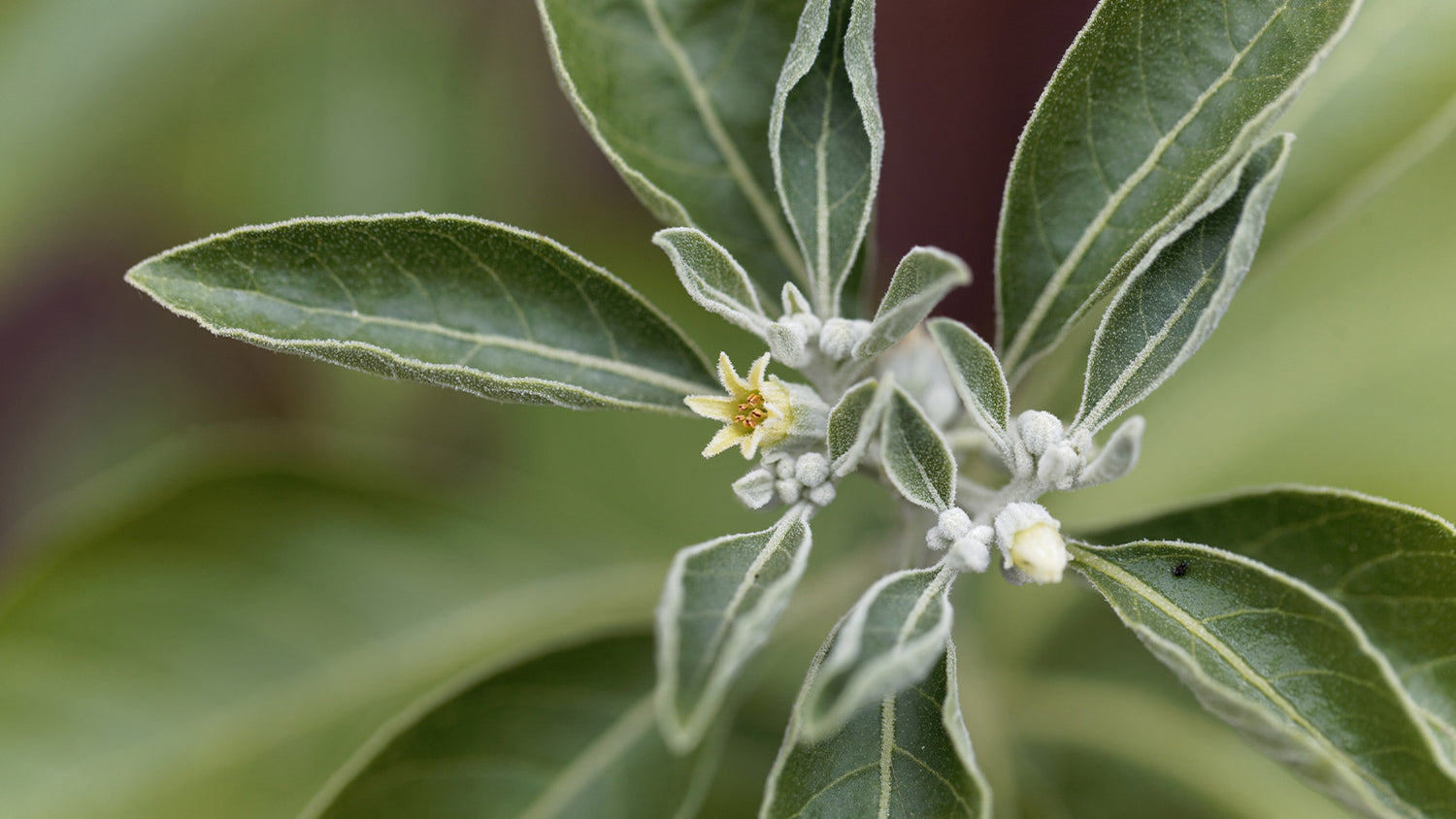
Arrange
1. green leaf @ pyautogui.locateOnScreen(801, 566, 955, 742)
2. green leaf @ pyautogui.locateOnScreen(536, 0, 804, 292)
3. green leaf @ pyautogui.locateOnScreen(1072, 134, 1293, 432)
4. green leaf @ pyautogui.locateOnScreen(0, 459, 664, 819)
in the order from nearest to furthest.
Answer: green leaf @ pyautogui.locateOnScreen(801, 566, 955, 742)
green leaf @ pyautogui.locateOnScreen(1072, 134, 1293, 432)
green leaf @ pyautogui.locateOnScreen(536, 0, 804, 292)
green leaf @ pyautogui.locateOnScreen(0, 459, 664, 819)

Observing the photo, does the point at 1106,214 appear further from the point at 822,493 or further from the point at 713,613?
the point at 713,613

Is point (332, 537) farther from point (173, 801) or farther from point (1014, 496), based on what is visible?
point (1014, 496)

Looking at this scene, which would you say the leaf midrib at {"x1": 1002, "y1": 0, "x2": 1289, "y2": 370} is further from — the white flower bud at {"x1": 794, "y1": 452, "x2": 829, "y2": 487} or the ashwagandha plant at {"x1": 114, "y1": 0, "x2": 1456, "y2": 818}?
the white flower bud at {"x1": 794, "y1": 452, "x2": 829, "y2": 487}

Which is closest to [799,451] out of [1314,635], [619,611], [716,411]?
[716,411]

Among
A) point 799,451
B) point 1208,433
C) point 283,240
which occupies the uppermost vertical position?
point 283,240

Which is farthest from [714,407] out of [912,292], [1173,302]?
[1173,302]

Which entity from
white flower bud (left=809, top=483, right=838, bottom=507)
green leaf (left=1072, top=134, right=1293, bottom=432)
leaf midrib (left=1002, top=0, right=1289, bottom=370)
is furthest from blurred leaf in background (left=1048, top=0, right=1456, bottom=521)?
white flower bud (left=809, top=483, right=838, bottom=507)

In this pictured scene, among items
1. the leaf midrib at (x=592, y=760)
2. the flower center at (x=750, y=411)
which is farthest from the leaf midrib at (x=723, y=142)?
the leaf midrib at (x=592, y=760)
